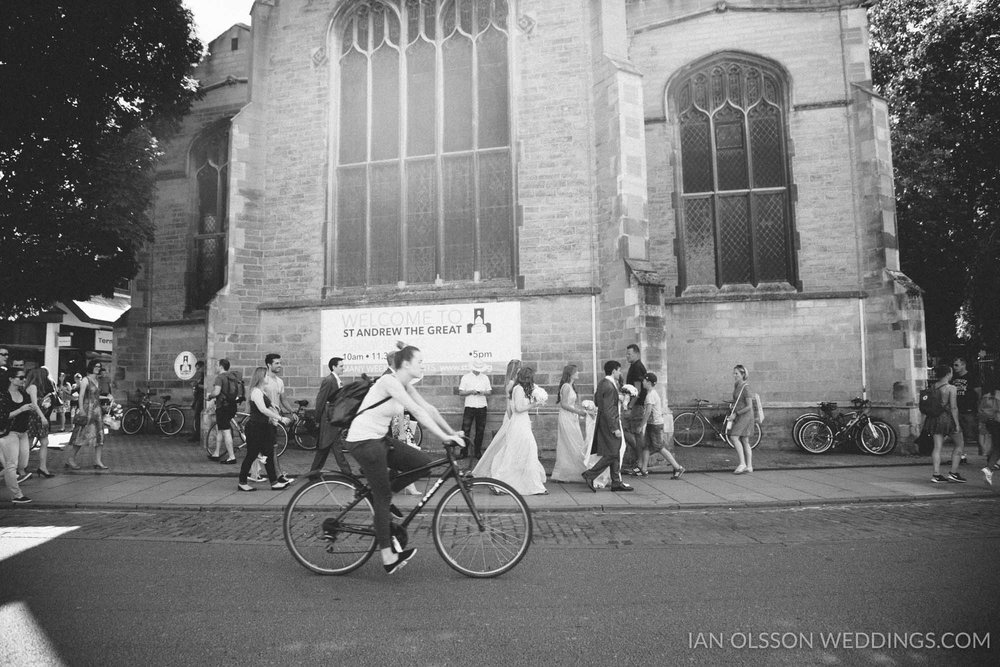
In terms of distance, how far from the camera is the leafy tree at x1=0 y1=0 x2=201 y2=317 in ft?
38.1

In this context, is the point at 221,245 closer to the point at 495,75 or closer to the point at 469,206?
the point at 469,206

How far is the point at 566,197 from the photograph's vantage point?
1216 centimetres

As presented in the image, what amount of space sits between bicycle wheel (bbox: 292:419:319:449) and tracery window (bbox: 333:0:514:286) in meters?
3.23

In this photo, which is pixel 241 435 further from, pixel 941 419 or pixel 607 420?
pixel 941 419

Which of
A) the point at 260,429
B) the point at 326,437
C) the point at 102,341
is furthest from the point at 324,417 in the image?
the point at 102,341

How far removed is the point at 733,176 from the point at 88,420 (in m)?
13.8

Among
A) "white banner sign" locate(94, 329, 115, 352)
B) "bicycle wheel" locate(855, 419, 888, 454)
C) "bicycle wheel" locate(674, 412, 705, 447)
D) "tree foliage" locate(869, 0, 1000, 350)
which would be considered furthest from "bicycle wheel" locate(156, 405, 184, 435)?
"tree foliage" locate(869, 0, 1000, 350)

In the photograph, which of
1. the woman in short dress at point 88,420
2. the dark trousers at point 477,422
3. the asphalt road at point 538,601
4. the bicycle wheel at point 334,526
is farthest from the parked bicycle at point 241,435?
the bicycle wheel at point 334,526

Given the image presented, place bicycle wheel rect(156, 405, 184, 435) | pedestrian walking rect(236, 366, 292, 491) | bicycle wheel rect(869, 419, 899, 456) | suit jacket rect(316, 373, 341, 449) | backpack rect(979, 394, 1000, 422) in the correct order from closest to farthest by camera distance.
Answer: suit jacket rect(316, 373, 341, 449)
pedestrian walking rect(236, 366, 292, 491)
backpack rect(979, 394, 1000, 422)
bicycle wheel rect(869, 419, 899, 456)
bicycle wheel rect(156, 405, 184, 435)

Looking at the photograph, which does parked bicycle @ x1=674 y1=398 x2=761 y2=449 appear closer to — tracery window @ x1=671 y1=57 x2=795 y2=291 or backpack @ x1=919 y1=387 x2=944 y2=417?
tracery window @ x1=671 y1=57 x2=795 y2=291

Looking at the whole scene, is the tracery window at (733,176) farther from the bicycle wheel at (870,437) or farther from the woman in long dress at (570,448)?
the woman in long dress at (570,448)

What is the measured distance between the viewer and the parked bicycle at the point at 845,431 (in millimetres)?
11500

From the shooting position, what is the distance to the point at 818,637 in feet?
10.6

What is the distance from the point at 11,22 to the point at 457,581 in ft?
45.8
